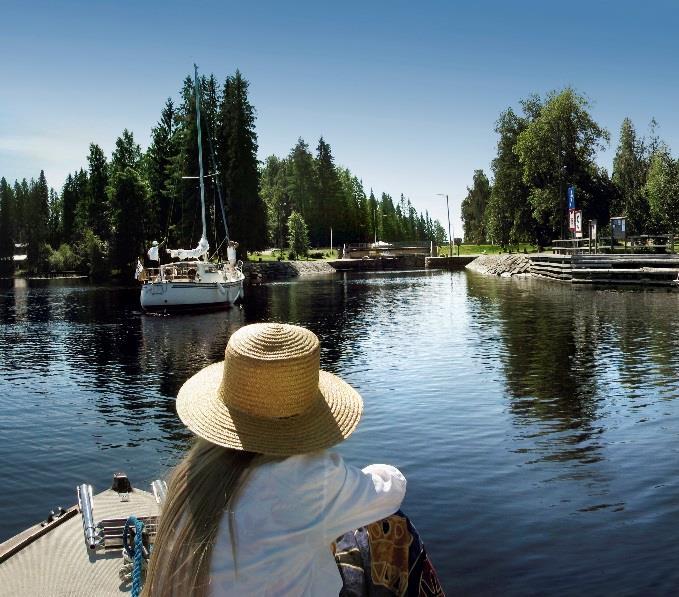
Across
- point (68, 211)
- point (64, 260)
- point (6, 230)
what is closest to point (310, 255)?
point (64, 260)

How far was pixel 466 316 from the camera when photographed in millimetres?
35625

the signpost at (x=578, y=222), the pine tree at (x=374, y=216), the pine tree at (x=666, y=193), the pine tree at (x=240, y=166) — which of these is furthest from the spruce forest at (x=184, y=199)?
the pine tree at (x=666, y=193)

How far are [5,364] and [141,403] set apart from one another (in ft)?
28.9

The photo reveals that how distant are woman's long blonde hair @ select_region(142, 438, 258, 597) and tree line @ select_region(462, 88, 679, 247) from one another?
76.2 m

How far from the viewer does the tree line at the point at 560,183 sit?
79537 millimetres

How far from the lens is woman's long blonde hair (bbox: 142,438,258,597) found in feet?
8.90

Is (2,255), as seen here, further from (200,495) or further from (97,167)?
(200,495)

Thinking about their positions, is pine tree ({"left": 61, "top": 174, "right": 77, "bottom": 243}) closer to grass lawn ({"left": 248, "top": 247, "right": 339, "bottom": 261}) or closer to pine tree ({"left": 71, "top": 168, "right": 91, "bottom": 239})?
pine tree ({"left": 71, "top": 168, "right": 91, "bottom": 239})

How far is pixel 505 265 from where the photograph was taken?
80.4m

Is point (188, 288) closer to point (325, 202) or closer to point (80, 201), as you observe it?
point (80, 201)

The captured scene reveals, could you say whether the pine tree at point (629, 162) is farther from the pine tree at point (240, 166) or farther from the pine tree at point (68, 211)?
the pine tree at point (68, 211)

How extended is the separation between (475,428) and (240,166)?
75.7m

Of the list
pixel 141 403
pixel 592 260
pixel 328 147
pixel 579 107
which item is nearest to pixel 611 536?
pixel 141 403

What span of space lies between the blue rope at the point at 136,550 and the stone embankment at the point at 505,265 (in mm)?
69692
